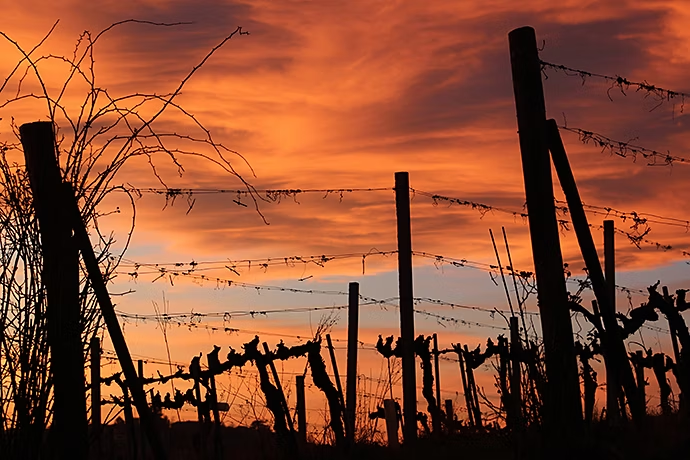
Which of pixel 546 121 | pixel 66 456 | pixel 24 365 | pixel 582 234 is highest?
pixel 546 121

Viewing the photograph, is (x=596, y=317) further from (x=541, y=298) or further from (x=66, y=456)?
(x=66, y=456)

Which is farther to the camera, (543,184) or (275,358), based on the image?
(275,358)

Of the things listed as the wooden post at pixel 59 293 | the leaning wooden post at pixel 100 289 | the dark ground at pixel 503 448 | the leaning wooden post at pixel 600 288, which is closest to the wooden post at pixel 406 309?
the dark ground at pixel 503 448

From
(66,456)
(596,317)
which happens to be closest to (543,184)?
(596,317)

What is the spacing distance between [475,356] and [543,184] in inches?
208

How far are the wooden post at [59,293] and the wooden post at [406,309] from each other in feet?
17.1

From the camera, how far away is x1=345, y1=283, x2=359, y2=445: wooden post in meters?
10.6

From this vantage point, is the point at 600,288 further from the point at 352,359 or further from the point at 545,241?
the point at 352,359

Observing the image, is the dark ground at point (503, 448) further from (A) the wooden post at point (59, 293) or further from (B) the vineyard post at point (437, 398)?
(A) the wooden post at point (59, 293)

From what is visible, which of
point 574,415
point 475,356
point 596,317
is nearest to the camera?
point 574,415

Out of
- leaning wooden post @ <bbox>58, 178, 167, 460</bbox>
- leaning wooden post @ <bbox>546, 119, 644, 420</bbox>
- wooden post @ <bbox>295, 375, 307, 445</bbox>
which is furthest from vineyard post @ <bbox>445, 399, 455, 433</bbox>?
leaning wooden post @ <bbox>58, 178, 167, 460</bbox>

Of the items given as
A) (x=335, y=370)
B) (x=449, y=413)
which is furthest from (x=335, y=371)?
(x=449, y=413)

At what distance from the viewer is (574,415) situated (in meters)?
7.17

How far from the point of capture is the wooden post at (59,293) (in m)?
6.16
